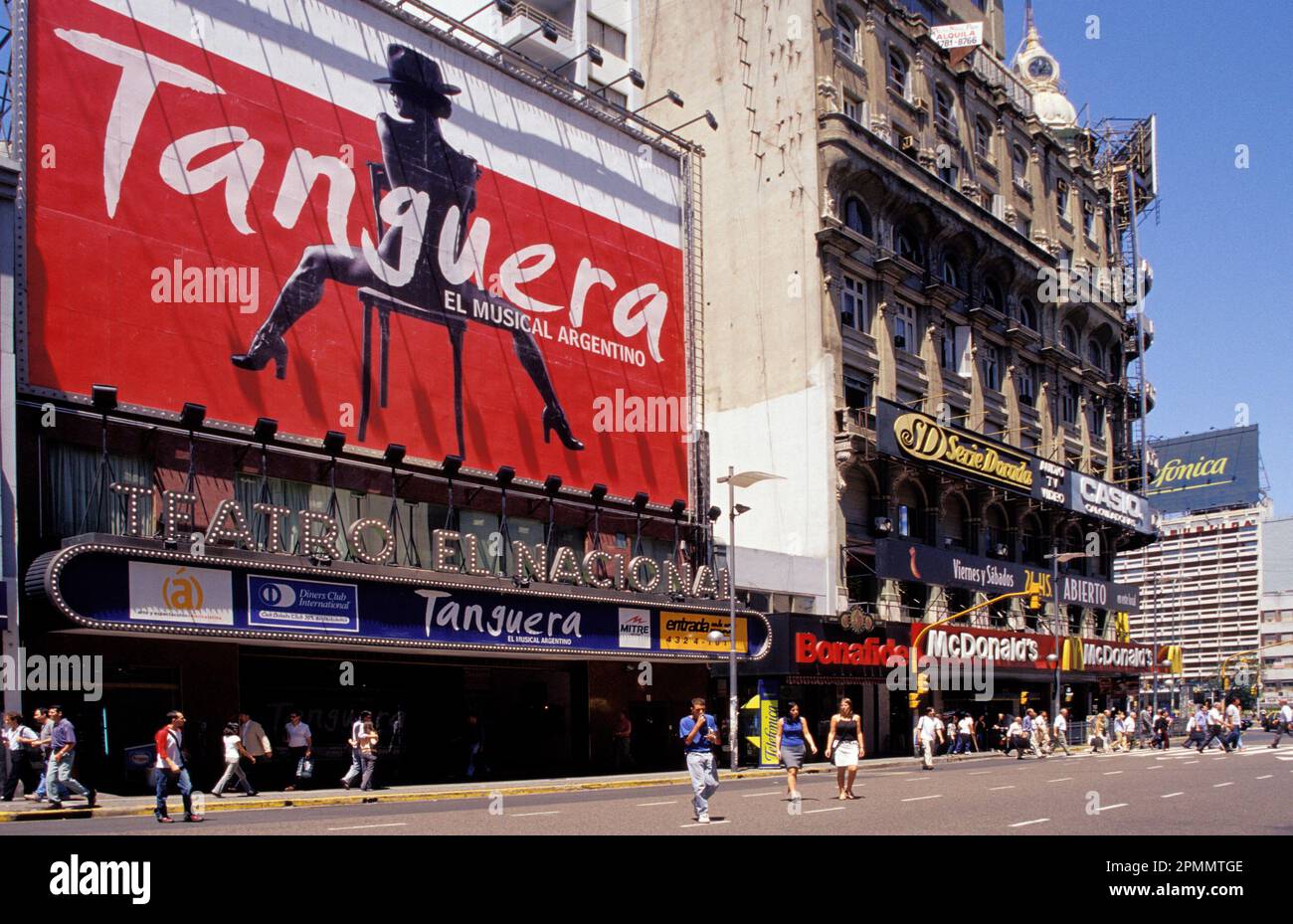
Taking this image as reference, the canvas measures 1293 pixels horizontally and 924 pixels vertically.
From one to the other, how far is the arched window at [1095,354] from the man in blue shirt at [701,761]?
5726cm

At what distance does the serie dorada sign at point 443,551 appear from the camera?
94.8 ft

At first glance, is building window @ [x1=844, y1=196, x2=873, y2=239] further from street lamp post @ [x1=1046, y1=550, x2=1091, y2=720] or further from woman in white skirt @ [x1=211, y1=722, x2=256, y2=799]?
woman in white skirt @ [x1=211, y1=722, x2=256, y2=799]

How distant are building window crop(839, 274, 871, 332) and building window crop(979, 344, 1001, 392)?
9.90 m

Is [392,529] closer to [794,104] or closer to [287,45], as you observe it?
[287,45]

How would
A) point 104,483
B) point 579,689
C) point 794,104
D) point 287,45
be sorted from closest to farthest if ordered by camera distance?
point 104,483
point 287,45
point 579,689
point 794,104

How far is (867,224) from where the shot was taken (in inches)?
2183

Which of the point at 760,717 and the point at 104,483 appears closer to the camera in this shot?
the point at 104,483

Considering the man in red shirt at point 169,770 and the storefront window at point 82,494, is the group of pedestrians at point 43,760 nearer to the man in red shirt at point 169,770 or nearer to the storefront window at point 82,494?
the man in red shirt at point 169,770

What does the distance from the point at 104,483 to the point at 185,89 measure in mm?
9543

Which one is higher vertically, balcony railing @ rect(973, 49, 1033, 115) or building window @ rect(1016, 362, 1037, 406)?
balcony railing @ rect(973, 49, 1033, 115)

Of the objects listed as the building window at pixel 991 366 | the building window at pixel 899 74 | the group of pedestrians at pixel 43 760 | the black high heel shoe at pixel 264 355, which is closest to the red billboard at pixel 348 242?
the black high heel shoe at pixel 264 355

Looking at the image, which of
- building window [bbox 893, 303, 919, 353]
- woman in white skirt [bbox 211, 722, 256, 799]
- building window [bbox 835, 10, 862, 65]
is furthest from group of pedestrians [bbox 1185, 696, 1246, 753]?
woman in white skirt [bbox 211, 722, 256, 799]

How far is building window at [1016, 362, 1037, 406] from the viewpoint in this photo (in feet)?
214

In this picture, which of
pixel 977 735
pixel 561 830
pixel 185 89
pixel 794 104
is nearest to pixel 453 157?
pixel 185 89
